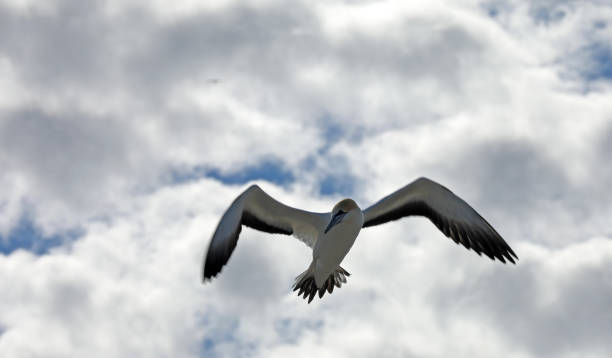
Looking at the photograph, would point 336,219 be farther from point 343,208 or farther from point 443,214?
point 443,214

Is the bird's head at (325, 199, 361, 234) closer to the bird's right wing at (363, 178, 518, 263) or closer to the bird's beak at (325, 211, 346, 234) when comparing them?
the bird's beak at (325, 211, 346, 234)

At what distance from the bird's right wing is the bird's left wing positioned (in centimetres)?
107

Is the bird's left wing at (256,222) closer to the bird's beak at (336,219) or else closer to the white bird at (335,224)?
the white bird at (335,224)

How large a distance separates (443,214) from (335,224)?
225 cm

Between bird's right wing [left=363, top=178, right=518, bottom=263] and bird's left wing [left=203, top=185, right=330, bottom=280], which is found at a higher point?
bird's right wing [left=363, top=178, right=518, bottom=263]

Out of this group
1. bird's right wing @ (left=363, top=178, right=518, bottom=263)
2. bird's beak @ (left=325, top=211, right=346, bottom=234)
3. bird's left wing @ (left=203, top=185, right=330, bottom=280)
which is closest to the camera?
bird's left wing @ (left=203, top=185, right=330, bottom=280)

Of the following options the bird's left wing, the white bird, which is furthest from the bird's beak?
the bird's left wing

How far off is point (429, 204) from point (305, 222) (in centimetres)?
230

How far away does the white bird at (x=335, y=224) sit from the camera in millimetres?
14656

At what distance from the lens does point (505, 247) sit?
48.6 ft

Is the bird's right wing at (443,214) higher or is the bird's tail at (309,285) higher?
the bird's right wing at (443,214)

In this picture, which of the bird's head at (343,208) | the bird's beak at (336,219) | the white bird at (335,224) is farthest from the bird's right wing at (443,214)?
the bird's beak at (336,219)

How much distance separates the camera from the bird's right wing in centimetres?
1490

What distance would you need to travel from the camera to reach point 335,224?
48.2 ft
